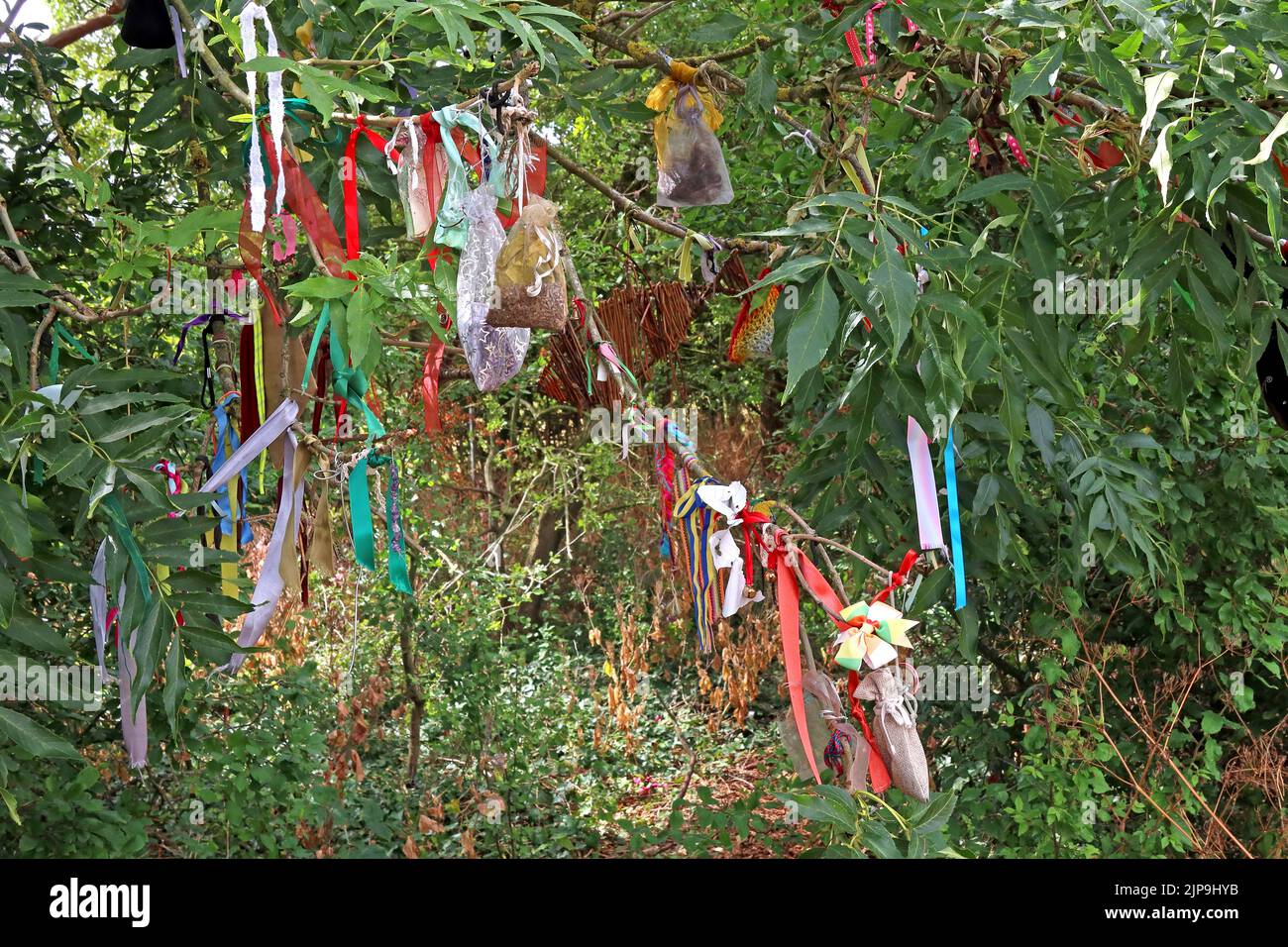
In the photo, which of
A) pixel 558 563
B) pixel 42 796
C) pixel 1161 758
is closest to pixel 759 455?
pixel 558 563

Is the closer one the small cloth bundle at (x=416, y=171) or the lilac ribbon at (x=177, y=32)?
the small cloth bundle at (x=416, y=171)

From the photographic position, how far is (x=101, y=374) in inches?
72.5

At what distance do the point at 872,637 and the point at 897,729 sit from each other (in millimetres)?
166

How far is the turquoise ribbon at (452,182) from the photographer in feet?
5.82

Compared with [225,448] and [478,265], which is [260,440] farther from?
[478,265]

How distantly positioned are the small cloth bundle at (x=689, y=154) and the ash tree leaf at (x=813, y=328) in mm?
1105

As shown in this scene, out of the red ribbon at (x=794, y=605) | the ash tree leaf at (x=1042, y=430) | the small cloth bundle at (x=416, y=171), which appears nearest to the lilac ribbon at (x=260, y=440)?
the small cloth bundle at (x=416, y=171)

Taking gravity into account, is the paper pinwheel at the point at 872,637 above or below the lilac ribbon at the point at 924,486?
below

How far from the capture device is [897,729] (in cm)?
180

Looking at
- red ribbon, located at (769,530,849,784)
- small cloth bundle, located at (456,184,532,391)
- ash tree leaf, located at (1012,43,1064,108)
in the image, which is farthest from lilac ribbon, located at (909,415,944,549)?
small cloth bundle, located at (456,184,532,391)

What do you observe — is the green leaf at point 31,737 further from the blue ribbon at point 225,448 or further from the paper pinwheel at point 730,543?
the paper pinwheel at point 730,543

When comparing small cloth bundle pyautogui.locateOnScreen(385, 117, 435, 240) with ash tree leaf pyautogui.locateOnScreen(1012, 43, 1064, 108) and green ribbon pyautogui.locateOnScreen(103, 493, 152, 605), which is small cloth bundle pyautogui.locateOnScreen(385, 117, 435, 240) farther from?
ash tree leaf pyautogui.locateOnScreen(1012, 43, 1064, 108)
